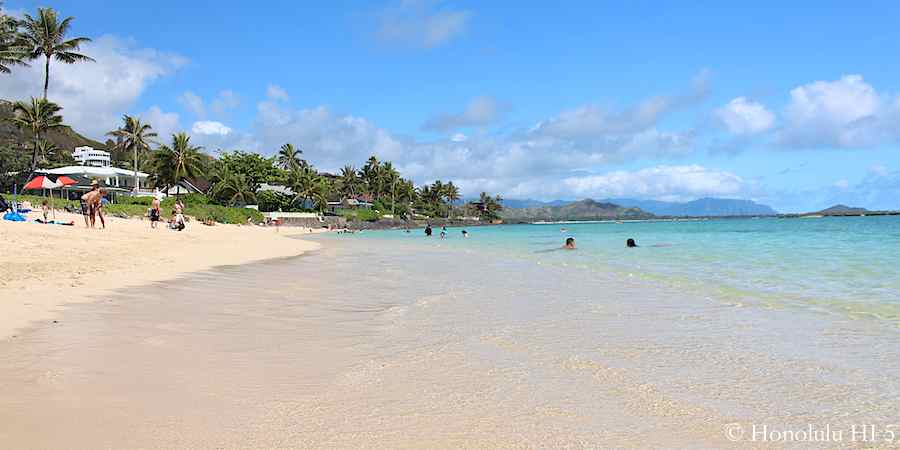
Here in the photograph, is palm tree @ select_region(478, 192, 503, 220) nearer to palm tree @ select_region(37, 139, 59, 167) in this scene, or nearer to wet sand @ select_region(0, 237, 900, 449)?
palm tree @ select_region(37, 139, 59, 167)

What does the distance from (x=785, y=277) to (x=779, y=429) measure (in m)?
12.3

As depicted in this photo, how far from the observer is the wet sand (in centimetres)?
371

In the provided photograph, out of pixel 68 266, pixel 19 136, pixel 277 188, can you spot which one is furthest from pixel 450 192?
pixel 68 266

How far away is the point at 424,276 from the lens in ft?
50.6

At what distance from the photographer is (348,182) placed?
4368 inches

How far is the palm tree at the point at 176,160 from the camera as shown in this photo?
203ft

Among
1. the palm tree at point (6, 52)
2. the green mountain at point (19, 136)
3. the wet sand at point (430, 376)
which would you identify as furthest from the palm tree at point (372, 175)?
the wet sand at point (430, 376)

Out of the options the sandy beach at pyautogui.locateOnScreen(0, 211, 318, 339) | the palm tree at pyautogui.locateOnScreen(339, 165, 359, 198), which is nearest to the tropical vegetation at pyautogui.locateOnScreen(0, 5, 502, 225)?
the palm tree at pyautogui.locateOnScreen(339, 165, 359, 198)

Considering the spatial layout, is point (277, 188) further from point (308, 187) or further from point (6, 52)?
point (6, 52)

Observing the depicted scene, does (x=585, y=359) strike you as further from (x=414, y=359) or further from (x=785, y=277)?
(x=785, y=277)

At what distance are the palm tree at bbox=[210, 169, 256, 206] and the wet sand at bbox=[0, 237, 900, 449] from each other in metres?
64.2

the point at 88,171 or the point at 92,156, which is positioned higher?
the point at 92,156

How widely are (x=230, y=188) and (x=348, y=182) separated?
136 ft

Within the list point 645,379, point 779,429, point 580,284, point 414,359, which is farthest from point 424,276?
point 779,429
